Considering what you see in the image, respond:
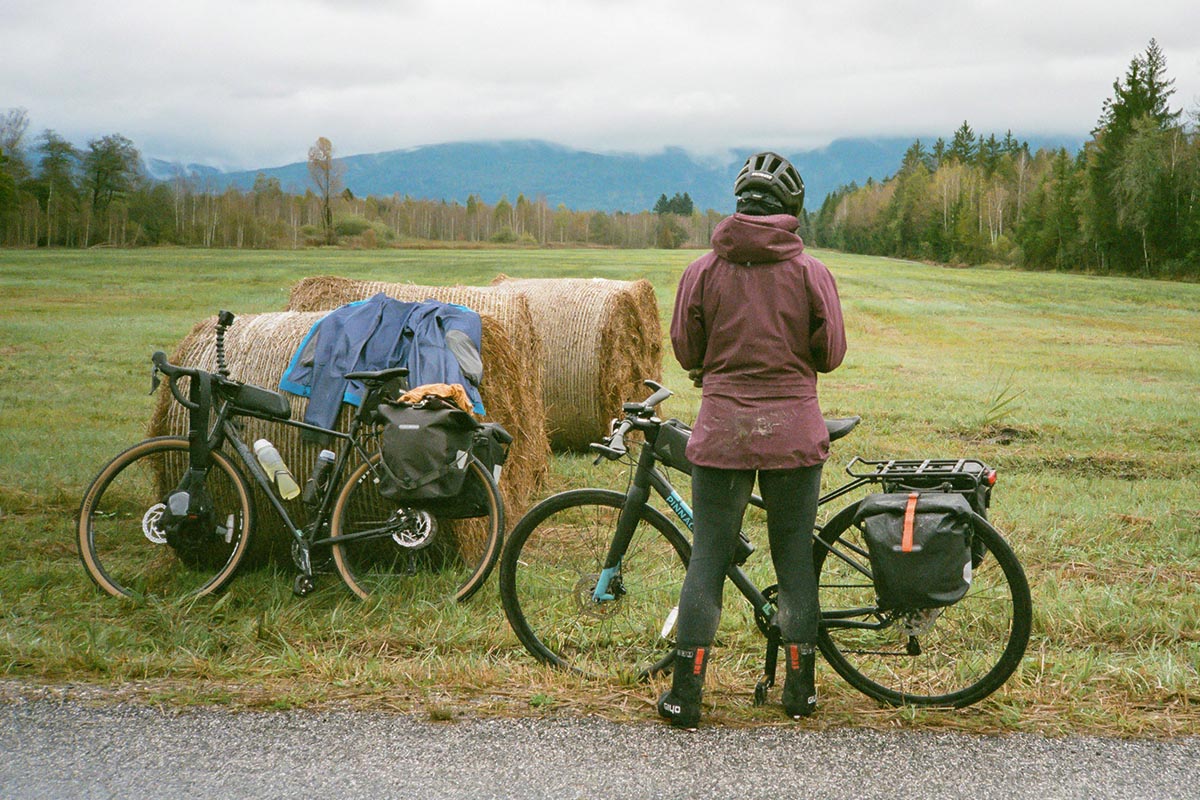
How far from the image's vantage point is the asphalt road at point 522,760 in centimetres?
340

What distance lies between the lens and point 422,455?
530cm

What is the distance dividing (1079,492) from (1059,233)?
200 feet

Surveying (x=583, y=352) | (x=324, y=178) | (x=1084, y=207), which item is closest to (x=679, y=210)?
(x=1084, y=207)

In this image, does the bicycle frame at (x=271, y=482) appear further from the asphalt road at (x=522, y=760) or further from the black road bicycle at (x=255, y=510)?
the asphalt road at (x=522, y=760)

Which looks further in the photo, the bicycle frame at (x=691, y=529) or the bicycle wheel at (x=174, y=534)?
the bicycle wheel at (x=174, y=534)

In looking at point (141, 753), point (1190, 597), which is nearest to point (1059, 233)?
point (1190, 597)

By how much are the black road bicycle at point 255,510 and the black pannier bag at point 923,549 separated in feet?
7.51

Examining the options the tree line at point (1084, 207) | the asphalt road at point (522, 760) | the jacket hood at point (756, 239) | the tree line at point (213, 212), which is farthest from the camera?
the tree line at point (1084, 207)

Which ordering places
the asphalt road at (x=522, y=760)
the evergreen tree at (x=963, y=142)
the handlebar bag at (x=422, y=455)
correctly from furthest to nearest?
the evergreen tree at (x=963, y=142) < the handlebar bag at (x=422, y=455) < the asphalt road at (x=522, y=760)

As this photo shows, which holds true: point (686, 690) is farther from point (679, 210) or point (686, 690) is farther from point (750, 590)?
point (679, 210)

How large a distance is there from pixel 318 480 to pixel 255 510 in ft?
1.26

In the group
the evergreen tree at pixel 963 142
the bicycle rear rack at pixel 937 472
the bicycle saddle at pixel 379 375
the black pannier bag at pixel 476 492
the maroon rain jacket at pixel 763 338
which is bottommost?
the black pannier bag at pixel 476 492

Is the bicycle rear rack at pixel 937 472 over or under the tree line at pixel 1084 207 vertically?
under

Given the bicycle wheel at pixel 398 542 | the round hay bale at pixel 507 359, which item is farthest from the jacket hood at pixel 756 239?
the round hay bale at pixel 507 359
